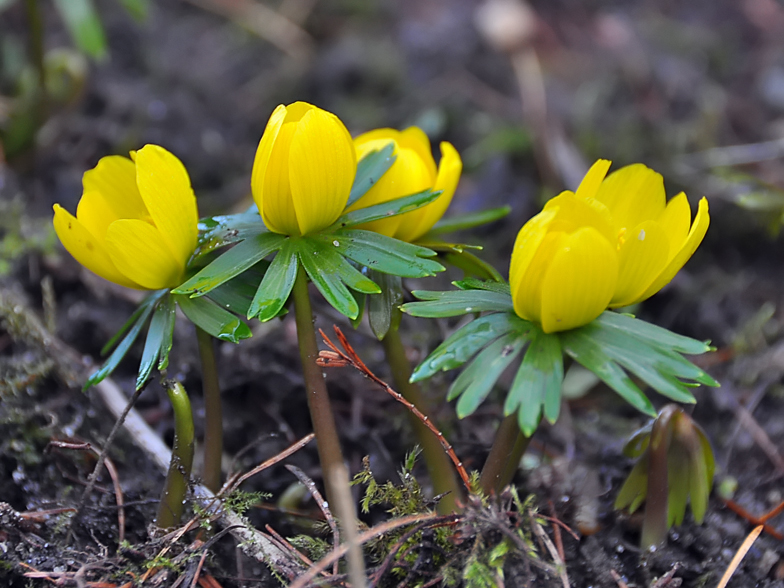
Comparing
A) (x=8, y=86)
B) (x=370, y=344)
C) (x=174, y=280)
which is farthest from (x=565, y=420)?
(x=8, y=86)

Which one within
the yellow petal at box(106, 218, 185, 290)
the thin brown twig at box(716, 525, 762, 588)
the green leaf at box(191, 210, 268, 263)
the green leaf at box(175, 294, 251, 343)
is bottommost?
the thin brown twig at box(716, 525, 762, 588)

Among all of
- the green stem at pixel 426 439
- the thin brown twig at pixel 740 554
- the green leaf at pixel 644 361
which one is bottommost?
the thin brown twig at pixel 740 554

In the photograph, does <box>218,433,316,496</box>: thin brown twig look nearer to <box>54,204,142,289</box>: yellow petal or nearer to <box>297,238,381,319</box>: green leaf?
<box>297,238,381,319</box>: green leaf

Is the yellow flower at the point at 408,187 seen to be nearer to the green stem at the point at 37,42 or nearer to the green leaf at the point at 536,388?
the green leaf at the point at 536,388

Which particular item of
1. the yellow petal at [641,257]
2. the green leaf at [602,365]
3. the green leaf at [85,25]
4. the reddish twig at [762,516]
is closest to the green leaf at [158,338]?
the green leaf at [602,365]

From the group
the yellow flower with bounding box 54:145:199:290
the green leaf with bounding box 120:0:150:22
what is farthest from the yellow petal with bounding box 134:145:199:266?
the green leaf with bounding box 120:0:150:22

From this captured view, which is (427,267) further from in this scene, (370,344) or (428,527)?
(370,344)

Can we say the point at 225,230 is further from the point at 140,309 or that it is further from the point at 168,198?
the point at 140,309
